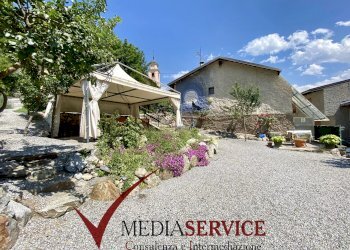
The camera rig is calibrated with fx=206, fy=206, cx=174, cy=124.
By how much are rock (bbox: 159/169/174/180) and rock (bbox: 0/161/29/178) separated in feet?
10.8

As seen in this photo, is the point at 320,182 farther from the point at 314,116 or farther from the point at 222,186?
the point at 314,116

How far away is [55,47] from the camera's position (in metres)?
2.84

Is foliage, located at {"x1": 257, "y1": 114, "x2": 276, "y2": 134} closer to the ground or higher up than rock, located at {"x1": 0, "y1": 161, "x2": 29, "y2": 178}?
higher up

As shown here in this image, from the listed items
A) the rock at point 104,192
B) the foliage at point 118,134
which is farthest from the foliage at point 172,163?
the rock at point 104,192

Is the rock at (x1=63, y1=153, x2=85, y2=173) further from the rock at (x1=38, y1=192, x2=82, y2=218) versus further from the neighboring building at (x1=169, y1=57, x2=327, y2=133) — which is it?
the neighboring building at (x1=169, y1=57, x2=327, y2=133)

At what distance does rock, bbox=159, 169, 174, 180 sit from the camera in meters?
6.04

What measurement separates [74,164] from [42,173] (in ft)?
2.28

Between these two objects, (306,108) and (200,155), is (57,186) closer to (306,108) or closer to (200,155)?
(200,155)

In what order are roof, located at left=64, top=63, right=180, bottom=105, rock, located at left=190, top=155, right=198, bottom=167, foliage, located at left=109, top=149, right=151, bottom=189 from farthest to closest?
roof, located at left=64, top=63, right=180, bottom=105, rock, located at left=190, top=155, right=198, bottom=167, foliage, located at left=109, top=149, right=151, bottom=189

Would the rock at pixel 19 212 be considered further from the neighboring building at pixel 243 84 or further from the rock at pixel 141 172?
the neighboring building at pixel 243 84

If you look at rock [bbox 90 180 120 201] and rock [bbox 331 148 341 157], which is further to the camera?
rock [bbox 331 148 341 157]

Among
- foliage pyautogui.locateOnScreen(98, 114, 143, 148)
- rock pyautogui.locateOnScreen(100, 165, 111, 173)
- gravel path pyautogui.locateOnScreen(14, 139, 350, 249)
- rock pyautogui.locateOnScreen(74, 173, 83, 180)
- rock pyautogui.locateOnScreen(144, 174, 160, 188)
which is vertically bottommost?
gravel path pyautogui.locateOnScreen(14, 139, 350, 249)

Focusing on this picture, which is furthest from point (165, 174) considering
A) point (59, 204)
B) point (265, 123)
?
point (265, 123)

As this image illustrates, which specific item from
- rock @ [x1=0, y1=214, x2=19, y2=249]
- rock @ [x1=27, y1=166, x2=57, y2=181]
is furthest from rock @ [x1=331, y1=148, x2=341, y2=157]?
rock @ [x1=0, y1=214, x2=19, y2=249]
